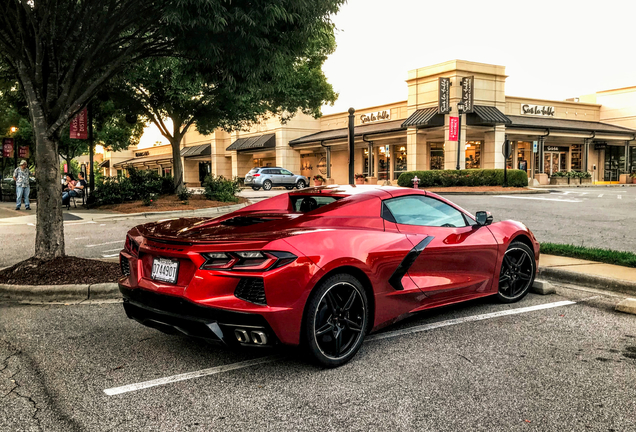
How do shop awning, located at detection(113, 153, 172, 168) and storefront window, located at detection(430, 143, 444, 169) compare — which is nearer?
storefront window, located at detection(430, 143, 444, 169)

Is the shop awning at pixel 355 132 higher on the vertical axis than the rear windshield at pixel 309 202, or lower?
higher

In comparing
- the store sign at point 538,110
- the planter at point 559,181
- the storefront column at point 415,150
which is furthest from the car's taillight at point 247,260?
the store sign at point 538,110

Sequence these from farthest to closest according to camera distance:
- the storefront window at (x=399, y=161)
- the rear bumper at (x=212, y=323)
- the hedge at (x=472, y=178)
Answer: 1. the storefront window at (x=399, y=161)
2. the hedge at (x=472, y=178)
3. the rear bumper at (x=212, y=323)

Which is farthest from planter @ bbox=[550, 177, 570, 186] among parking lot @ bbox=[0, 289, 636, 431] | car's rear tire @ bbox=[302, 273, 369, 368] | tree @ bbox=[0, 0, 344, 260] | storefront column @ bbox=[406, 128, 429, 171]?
car's rear tire @ bbox=[302, 273, 369, 368]

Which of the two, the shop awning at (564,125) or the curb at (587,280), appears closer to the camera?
the curb at (587,280)

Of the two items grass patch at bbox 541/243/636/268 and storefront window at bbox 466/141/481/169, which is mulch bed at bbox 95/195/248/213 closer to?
grass patch at bbox 541/243/636/268

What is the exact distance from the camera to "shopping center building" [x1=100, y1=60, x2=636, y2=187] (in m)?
34.2

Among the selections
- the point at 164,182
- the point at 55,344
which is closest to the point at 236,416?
the point at 55,344

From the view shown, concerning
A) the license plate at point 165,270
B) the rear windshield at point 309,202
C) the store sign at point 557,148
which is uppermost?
the store sign at point 557,148

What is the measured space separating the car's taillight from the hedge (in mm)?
26418

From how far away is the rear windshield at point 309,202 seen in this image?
15.7 feet

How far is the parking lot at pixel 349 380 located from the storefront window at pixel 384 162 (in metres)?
35.3

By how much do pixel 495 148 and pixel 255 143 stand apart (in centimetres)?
2088

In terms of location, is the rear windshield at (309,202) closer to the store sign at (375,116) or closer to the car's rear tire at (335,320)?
the car's rear tire at (335,320)
